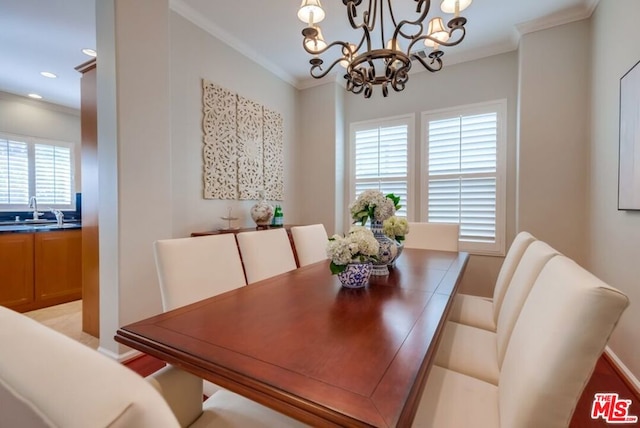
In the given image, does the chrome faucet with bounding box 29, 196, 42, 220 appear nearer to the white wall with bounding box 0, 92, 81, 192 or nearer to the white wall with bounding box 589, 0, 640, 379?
the white wall with bounding box 0, 92, 81, 192

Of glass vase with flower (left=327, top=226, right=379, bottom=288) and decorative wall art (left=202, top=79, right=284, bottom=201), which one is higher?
decorative wall art (left=202, top=79, right=284, bottom=201)

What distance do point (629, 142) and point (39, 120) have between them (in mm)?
7176

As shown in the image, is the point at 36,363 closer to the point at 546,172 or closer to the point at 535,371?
the point at 535,371

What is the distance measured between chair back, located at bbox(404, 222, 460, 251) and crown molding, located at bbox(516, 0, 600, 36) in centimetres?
209

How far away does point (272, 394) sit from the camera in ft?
2.13

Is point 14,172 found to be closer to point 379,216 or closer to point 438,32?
point 379,216

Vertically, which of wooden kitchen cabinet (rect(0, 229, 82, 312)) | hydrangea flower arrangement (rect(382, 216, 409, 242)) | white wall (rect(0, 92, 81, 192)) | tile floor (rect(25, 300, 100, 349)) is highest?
white wall (rect(0, 92, 81, 192))

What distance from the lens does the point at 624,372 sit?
1.93 metres

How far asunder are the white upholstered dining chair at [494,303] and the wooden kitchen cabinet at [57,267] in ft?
13.5

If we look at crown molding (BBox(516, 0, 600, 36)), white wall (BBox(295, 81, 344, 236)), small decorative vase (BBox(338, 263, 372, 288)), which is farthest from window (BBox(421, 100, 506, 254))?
small decorative vase (BBox(338, 263, 372, 288))

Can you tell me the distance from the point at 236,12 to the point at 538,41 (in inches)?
116

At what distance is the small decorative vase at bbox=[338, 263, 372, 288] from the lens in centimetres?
139

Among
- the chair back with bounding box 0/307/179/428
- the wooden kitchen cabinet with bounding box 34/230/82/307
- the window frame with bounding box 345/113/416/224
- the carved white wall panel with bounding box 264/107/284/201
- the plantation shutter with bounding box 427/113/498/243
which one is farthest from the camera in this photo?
the window frame with bounding box 345/113/416/224

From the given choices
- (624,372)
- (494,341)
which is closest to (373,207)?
(494,341)
